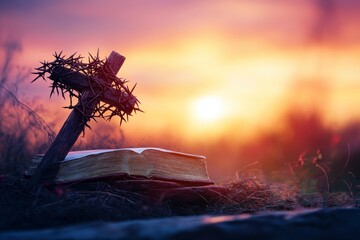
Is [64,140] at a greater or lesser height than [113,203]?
greater

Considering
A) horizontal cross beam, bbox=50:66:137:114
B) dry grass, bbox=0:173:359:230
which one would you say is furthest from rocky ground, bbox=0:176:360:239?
horizontal cross beam, bbox=50:66:137:114

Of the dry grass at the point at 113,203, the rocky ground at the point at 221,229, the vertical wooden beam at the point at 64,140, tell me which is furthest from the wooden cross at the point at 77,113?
the rocky ground at the point at 221,229

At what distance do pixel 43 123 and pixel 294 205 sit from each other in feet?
9.14

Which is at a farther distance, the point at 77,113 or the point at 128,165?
the point at 77,113

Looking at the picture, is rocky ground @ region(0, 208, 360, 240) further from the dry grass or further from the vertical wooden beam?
the vertical wooden beam

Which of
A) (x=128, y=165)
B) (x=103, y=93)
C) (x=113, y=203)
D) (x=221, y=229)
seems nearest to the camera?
(x=221, y=229)

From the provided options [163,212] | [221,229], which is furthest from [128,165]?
[221,229]

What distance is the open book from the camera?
12.2 feet

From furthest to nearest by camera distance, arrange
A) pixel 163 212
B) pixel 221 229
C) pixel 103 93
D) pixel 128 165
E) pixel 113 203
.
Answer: pixel 103 93 < pixel 128 165 < pixel 163 212 < pixel 113 203 < pixel 221 229

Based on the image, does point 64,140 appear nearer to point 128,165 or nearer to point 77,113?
point 77,113

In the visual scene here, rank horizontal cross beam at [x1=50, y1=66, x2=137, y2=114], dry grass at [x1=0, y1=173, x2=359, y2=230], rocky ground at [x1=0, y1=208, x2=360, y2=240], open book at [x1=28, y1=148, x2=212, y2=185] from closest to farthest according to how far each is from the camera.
Answer: rocky ground at [x1=0, y1=208, x2=360, y2=240]
dry grass at [x1=0, y1=173, x2=359, y2=230]
open book at [x1=28, y1=148, x2=212, y2=185]
horizontal cross beam at [x1=50, y1=66, x2=137, y2=114]

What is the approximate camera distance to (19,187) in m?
4.06

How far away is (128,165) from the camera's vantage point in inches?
148

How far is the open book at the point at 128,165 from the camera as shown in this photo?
3.73 m
